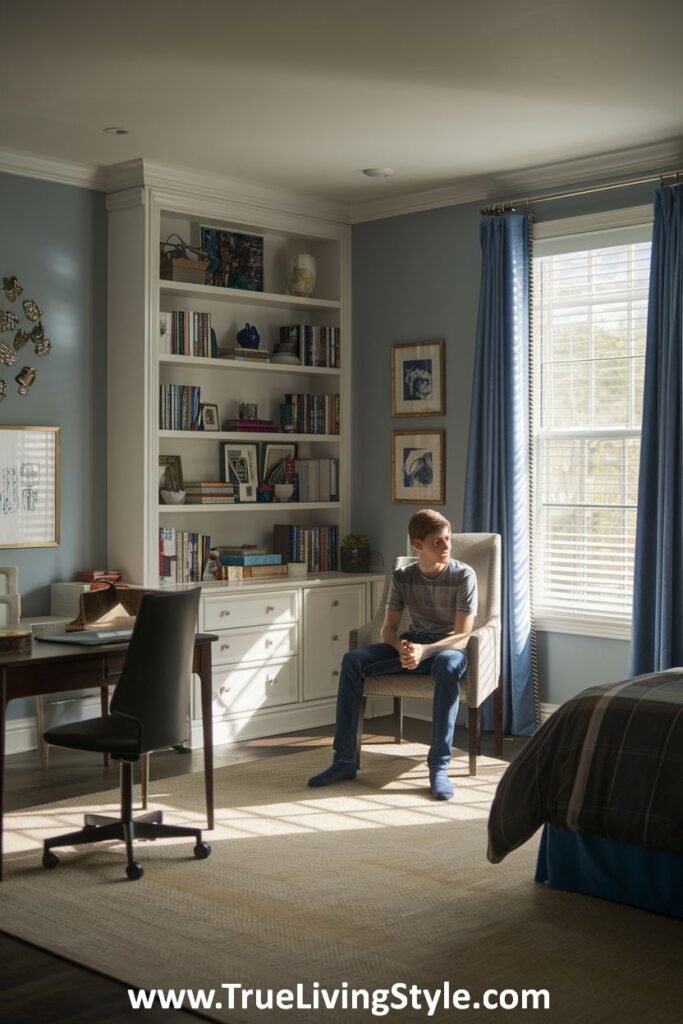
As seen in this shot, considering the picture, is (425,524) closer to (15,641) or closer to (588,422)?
(588,422)

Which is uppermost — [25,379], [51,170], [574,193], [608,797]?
[51,170]

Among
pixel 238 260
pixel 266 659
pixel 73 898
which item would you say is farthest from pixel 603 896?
pixel 238 260

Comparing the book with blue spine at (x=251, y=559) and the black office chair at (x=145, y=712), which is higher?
the book with blue spine at (x=251, y=559)

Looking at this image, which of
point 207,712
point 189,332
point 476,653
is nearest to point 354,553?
point 189,332

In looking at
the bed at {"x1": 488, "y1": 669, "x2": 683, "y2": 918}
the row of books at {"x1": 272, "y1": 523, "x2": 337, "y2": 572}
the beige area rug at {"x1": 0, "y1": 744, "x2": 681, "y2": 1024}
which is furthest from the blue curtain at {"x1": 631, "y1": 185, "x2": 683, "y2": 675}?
the row of books at {"x1": 272, "y1": 523, "x2": 337, "y2": 572}

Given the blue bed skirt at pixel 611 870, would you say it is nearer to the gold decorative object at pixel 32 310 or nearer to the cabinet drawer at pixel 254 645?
the cabinet drawer at pixel 254 645

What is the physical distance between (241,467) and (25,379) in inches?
51.5

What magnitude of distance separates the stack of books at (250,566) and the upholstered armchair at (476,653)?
907 millimetres

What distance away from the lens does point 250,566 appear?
6258 mm

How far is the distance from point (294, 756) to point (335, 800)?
771 millimetres

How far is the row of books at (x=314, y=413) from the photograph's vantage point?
664 cm

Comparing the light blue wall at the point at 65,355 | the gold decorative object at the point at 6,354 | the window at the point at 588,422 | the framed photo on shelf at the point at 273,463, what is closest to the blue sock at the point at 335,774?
the window at the point at 588,422

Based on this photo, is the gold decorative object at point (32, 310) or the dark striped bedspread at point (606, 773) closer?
the dark striped bedspread at point (606, 773)

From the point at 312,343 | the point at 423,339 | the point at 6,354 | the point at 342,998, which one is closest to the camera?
the point at 342,998
